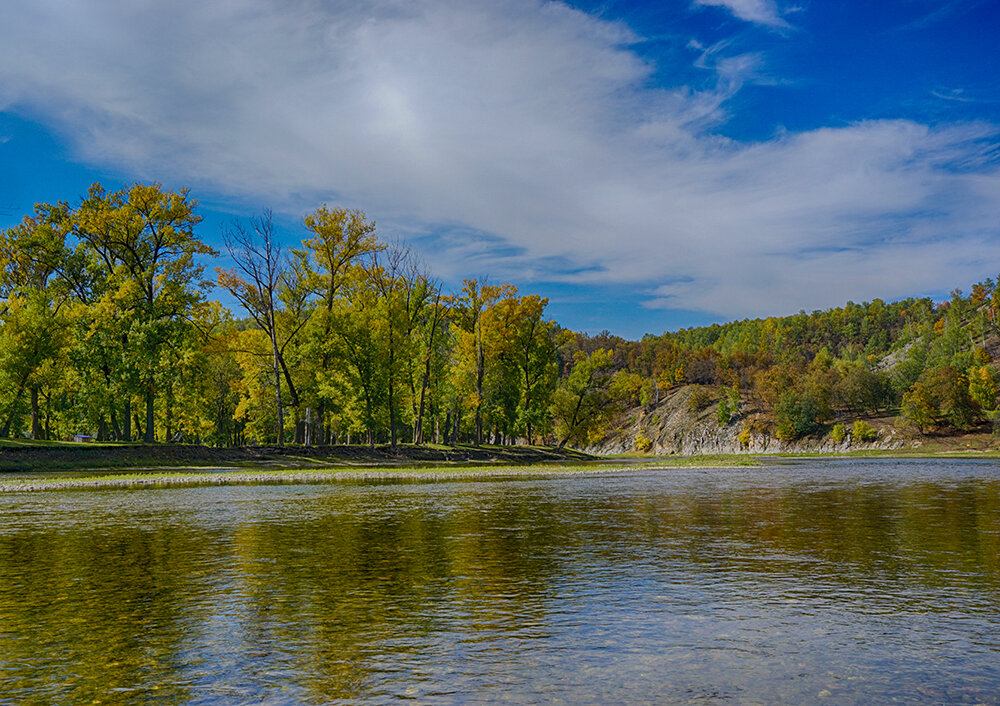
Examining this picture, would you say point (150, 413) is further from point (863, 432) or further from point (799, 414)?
point (799, 414)

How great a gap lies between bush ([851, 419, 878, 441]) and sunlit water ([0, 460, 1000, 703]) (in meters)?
155

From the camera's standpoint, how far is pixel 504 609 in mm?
10570

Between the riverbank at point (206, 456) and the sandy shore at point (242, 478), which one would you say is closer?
the sandy shore at point (242, 478)

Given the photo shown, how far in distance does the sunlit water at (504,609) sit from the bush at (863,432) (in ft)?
509

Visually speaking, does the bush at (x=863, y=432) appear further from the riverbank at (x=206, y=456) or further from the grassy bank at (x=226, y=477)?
the grassy bank at (x=226, y=477)

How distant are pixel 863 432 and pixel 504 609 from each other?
17209 centimetres

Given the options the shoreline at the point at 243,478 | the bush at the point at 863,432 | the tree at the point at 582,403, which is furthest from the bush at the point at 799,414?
the shoreline at the point at 243,478

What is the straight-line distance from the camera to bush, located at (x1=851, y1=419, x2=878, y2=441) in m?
160

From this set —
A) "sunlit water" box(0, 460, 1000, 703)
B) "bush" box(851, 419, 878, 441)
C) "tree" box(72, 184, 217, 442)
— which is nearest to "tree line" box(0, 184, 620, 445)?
"tree" box(72, 184, 217, 442)

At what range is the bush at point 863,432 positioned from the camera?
159750 millimetres

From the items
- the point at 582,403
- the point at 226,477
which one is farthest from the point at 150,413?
the point at 582,403

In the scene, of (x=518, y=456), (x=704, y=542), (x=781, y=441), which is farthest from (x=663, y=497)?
(x=781, y=441)

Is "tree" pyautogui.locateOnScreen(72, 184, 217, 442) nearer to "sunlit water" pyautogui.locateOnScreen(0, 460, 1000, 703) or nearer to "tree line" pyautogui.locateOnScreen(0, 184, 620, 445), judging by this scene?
"tree line" pyautogui.locateOnScreen(0, 184, 620, 445)

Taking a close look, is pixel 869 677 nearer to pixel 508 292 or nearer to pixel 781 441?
pixel 508 292
